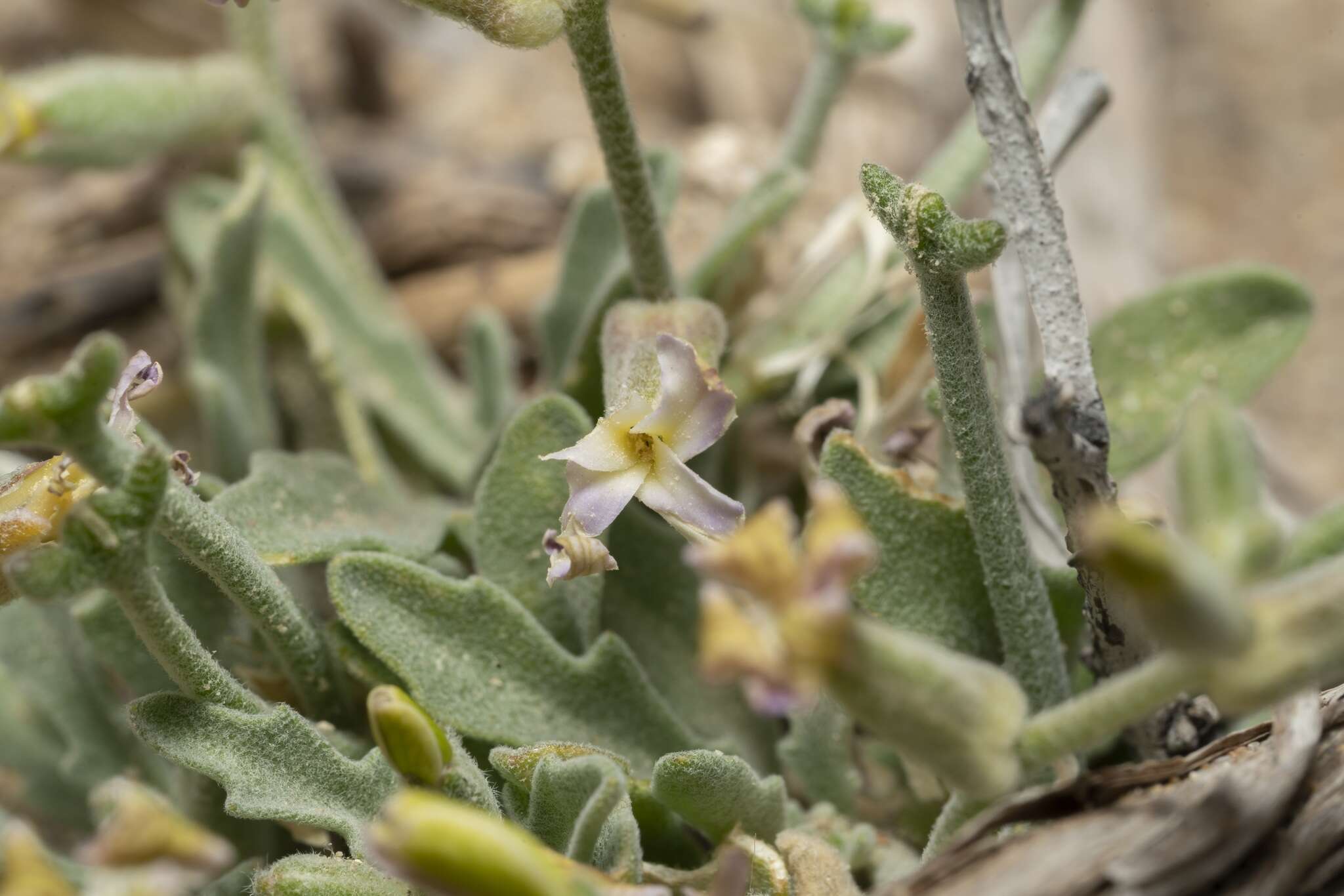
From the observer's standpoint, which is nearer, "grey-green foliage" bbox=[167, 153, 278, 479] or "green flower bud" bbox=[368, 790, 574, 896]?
"green flower bud" bbox=[368, 790, 574, 896]

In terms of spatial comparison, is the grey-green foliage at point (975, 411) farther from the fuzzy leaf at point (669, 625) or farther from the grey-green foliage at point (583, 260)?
the grey-green foliage at point (583, 260)

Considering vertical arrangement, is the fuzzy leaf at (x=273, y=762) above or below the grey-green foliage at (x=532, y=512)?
below

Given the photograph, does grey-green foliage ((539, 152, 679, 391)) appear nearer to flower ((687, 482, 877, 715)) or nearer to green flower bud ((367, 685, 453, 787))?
green flower bud ((367, 685, 453, 787))

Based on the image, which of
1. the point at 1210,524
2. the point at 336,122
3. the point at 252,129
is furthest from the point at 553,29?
the point at 336,122

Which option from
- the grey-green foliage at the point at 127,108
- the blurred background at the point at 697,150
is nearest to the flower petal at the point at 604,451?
the blurred background at the point at 697,150

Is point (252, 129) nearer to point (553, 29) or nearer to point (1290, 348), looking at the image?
point (553, 29)

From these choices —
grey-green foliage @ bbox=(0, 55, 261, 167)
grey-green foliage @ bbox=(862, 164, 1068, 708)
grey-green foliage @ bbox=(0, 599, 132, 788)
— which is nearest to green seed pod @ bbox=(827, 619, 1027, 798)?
grey-green foliage @ bbox=(862, 164, 1068, 708)

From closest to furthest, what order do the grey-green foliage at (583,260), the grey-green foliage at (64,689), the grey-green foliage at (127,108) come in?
the grey-green foliage at (64,689) → the grey-green foliage at (583,260) → the grey-green foliage at (127,108)
